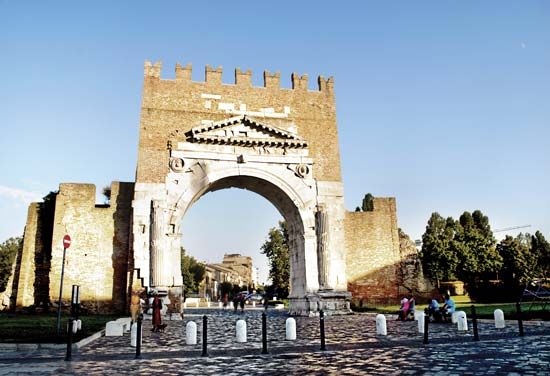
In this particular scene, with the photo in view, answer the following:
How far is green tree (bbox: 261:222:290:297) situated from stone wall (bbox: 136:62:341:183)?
70.2ft

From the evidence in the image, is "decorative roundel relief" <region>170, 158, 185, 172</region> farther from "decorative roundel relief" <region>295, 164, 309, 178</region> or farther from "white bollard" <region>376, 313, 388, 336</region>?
"white bollard" <region>376, 313, 388, 336</region>

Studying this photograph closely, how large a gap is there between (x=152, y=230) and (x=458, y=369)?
45.8ft

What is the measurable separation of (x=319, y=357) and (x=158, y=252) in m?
11.6

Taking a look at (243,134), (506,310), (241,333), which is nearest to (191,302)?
(243,134)

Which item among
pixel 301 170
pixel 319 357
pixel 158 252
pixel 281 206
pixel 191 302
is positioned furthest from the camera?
pixel 191 302

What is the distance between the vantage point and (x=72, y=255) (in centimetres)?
1883

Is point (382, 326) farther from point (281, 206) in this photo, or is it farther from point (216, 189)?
point (216, 189)

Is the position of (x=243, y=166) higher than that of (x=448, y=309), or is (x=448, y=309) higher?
(x=243, y=166)

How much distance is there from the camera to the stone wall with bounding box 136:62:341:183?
19.5m

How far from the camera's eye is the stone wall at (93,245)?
61.4 feet

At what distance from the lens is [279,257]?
4347 cm

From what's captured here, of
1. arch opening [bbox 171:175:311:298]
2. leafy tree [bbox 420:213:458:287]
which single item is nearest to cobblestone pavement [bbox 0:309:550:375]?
arch opening [bbox 171:175:311:298]

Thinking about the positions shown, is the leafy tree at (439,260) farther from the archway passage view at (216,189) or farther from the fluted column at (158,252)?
the fluted column at (158,252)

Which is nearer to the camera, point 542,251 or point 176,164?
point 176,164
